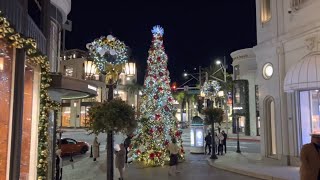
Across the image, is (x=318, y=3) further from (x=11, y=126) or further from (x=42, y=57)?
(x=11, y=126)

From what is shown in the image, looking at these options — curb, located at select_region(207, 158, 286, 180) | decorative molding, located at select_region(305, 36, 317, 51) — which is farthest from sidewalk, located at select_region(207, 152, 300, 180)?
decorative molding, located at select_region(305, 36, 317, 51)

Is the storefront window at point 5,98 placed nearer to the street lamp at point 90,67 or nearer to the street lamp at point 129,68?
the street lamp at point 90,67

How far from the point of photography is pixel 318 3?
16531 millimetres

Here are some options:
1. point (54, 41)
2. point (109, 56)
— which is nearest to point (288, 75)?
point (109, 56)

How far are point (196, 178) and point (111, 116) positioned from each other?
5867 mm

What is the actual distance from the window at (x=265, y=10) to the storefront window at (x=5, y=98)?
1652cm

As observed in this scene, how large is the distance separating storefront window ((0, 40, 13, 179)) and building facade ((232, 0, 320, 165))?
12.8 meters

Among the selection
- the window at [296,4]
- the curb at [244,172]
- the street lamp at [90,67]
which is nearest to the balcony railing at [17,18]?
the street lamp at [90,67]

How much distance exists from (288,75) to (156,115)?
7308 mm

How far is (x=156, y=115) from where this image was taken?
20.8m

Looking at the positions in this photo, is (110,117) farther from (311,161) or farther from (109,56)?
(311,161)

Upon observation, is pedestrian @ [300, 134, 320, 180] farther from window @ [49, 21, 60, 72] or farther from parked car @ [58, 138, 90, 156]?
parked car @ [58, 138, 90, 156]

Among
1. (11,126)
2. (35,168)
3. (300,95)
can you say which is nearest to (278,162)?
(300,95)

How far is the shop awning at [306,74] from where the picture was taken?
52.5 ft
